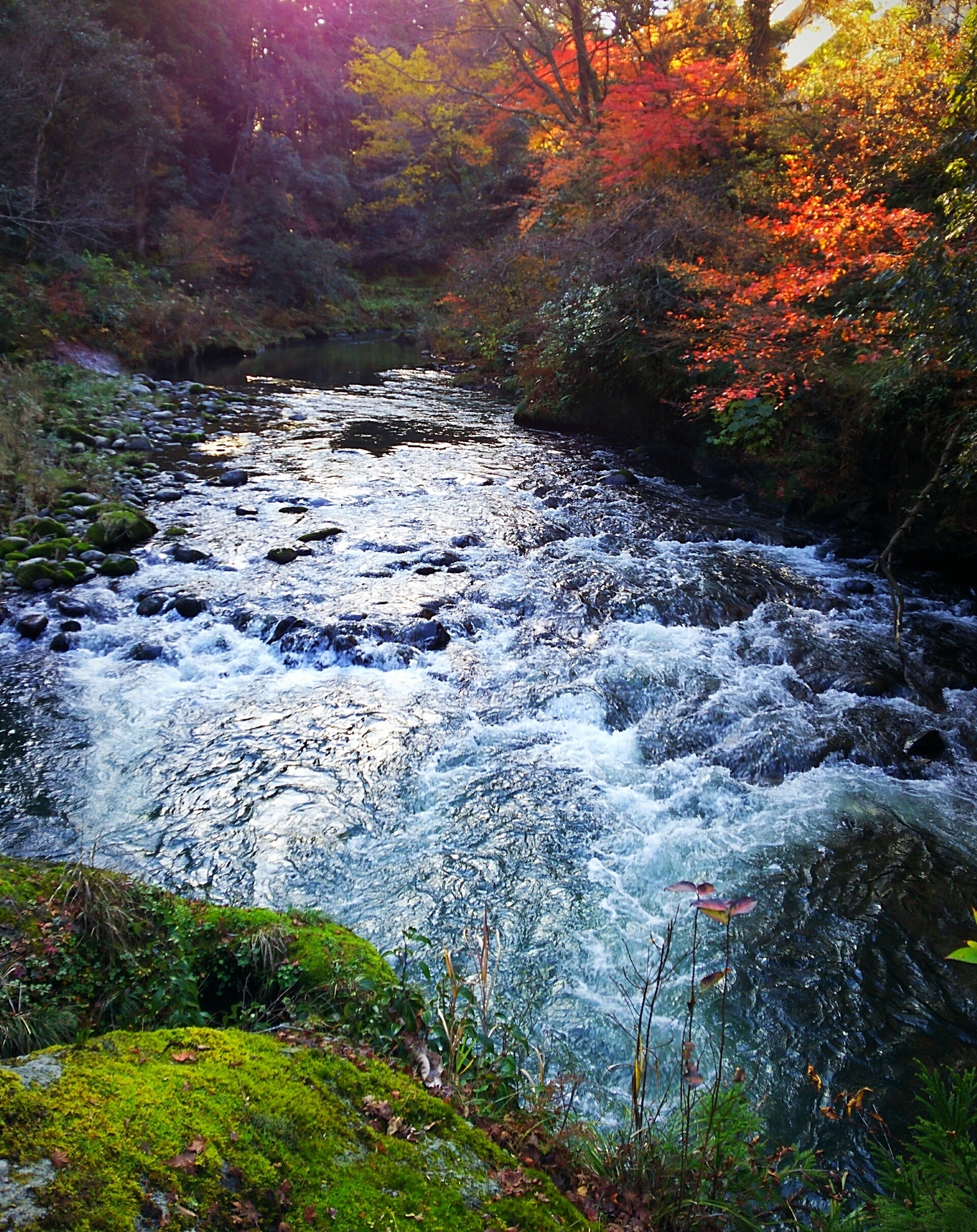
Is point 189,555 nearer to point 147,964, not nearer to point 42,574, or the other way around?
point 42,574

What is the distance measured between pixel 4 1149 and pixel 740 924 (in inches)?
145

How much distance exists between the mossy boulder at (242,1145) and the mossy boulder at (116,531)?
7.71 m

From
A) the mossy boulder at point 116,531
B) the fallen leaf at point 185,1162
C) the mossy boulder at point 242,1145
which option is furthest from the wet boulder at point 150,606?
the fallen leaf at point 185,1162

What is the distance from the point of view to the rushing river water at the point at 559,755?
3.89m

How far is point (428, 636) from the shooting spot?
Answer: 7.09m

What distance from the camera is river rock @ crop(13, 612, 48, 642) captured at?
670cm

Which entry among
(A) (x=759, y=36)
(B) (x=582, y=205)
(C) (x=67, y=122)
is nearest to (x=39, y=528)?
(B) (x=582, y=205)

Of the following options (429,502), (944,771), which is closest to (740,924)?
(944,771)

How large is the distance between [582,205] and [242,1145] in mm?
16871

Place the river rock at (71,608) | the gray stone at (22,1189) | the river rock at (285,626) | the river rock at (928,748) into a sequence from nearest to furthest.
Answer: the gray stone at (22,1189) < the river rock at (928,748) < the river rock at (285,626) < the river rock at (71,608)

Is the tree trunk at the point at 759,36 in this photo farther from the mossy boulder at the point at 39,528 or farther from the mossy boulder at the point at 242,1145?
the mossy boulder at the point at 242,1145

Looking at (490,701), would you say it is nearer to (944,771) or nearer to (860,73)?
(944,771)

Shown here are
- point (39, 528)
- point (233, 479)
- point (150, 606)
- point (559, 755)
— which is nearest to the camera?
point (559, 755)

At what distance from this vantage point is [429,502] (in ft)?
35.1
